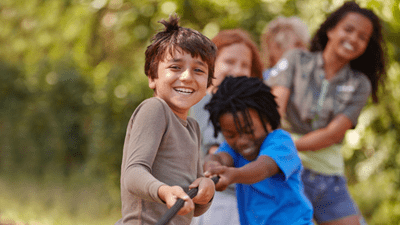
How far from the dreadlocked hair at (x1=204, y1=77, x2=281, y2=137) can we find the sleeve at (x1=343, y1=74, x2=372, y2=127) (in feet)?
2.75

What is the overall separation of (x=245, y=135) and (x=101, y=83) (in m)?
3.78

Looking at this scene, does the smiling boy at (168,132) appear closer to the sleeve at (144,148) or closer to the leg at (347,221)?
the sleeve at (144,148)

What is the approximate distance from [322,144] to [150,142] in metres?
1.60

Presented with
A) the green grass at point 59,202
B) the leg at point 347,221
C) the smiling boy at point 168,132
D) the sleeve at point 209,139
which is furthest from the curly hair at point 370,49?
the green grass at point 59,202

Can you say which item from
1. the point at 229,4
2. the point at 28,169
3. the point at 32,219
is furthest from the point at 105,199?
the point at 229,4

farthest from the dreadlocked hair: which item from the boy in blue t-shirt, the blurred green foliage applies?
the blurred green foliage

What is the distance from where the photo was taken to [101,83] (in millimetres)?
5391

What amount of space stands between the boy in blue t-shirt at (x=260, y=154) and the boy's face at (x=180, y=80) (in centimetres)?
45

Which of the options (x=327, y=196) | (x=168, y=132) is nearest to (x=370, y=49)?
(x=327, y=196)

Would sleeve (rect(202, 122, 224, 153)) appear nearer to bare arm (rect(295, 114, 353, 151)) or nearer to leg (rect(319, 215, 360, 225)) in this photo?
bare arm (rect(295, 114, 353, 151))

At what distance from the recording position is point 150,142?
1288mm

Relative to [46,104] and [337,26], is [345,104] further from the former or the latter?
[46,104]

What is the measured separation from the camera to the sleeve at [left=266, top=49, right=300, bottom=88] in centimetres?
275

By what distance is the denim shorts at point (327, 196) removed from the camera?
262 cm
